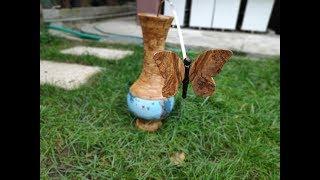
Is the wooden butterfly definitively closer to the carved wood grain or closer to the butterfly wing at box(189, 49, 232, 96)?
the butterfly wing at box(189, 49, 232, 96)

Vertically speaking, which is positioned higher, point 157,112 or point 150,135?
point 157,112

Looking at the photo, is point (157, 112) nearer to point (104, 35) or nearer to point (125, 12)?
point (104, 35)

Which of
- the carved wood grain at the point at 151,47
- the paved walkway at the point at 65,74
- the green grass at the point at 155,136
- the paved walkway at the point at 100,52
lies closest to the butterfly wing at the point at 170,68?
the carved wood grain at the point at 151,47

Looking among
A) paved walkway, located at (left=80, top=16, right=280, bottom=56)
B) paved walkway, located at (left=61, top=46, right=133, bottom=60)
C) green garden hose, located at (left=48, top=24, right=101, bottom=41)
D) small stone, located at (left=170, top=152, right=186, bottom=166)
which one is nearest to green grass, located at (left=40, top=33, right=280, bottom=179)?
small stone, located at (left=170, top=152, right=186, bottom=166)

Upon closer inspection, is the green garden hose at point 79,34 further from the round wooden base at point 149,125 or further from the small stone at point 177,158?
the small stone at point 177,158

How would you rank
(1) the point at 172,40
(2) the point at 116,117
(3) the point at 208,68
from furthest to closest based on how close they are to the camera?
(1) the point at 172,40 → (2) the point at 116,117 → (3) the point at 208,68

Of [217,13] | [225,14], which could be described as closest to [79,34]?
[217,13]

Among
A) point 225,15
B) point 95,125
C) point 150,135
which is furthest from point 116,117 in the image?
point 225,15

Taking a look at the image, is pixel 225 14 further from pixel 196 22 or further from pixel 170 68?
pixel 170 68

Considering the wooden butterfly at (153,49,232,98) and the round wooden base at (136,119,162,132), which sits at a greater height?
the wooden butterfly at (153,49,232,98)
